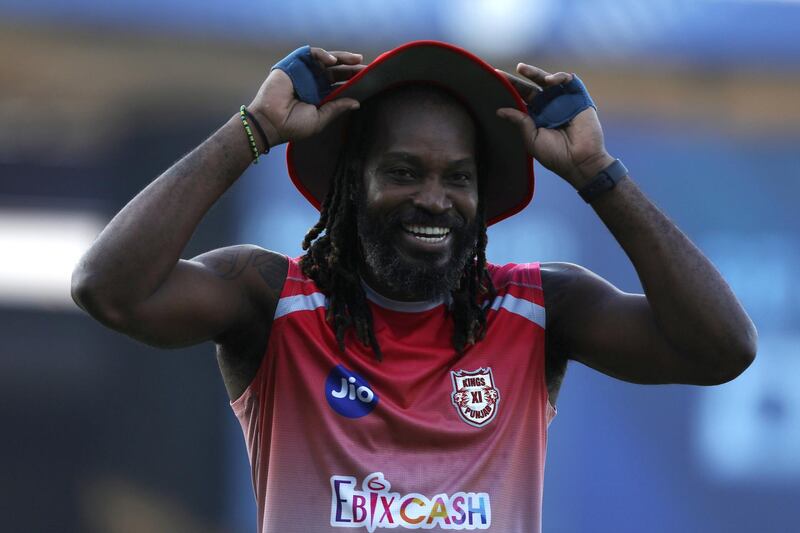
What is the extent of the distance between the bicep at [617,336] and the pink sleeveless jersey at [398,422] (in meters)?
0.08

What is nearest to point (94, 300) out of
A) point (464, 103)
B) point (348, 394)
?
point (348, 394)

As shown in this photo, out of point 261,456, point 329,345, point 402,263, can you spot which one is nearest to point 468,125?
point 402,263

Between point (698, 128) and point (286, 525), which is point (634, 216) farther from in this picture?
point (698, 128)

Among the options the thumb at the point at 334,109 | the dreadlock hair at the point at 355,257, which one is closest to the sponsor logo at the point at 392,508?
the dreadlock hair at the point at 355,257

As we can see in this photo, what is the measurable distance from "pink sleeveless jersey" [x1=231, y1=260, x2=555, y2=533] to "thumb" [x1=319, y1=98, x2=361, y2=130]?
0.36 meters

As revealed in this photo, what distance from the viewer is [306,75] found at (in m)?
2.67

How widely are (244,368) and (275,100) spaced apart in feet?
2.07

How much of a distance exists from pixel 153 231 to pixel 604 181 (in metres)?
1.02

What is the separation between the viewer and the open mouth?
2.65 metres

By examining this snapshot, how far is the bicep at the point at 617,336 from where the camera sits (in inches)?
102

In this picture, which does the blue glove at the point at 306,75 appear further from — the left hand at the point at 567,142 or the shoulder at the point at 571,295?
the shoulder at the point at 571,295

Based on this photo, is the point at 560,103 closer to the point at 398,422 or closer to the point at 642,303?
the point at 642,303

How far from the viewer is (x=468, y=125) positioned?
2.76m

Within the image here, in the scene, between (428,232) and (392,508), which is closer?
(392,508)
